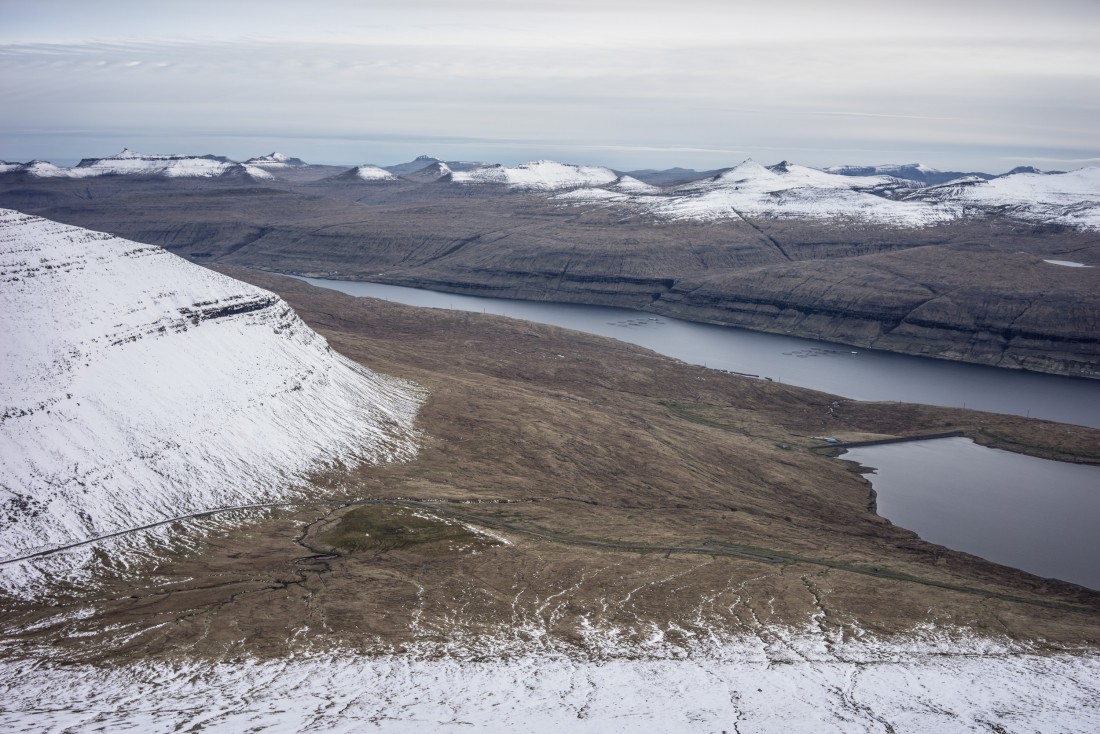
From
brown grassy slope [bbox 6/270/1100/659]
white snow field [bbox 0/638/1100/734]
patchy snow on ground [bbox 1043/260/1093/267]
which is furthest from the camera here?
patchy snow on ground [bbox 1043/260/1093/267]

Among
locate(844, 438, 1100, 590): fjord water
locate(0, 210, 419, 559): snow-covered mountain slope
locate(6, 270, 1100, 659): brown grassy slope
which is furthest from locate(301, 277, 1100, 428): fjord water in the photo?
locate(0, 210, 419, 559): snow-covered mountain slope

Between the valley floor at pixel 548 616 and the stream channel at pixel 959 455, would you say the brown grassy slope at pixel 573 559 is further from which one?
the stream channel at pixel 959 455

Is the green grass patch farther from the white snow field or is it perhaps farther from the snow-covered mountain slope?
the white snow field

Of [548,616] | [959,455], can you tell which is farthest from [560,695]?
[959,455]

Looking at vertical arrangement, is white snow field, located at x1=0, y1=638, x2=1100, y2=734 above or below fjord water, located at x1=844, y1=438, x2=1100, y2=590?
above

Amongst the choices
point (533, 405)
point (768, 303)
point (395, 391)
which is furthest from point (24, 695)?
point (768, 303)

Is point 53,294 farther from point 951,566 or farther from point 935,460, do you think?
point 935,460
